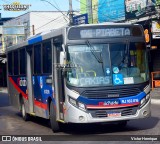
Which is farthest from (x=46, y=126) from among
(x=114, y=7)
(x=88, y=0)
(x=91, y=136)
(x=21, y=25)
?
(x=21, y=25)

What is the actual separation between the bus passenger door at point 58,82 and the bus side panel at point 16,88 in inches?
162

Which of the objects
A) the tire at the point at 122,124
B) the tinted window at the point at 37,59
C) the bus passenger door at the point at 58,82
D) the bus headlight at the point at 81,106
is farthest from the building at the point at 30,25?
the bus headlight at the point at 81,106

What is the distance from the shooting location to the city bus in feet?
41.5

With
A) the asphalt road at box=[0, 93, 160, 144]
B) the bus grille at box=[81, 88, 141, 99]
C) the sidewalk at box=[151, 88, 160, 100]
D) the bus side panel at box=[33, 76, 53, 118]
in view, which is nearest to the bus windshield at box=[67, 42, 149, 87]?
the bus grille at box=[81, 88, 141, 99]

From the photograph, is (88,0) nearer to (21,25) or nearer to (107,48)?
(21,25)

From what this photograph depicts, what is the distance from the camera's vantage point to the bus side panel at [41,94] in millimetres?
14724

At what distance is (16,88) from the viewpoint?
19656mm

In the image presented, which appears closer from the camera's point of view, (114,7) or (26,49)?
(26,49)

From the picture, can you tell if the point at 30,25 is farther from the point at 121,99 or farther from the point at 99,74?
the point at 121,99

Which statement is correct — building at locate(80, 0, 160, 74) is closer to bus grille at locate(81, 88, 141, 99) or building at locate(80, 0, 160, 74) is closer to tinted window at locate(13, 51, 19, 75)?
tinted window at locate(13, 51, 19, 75)

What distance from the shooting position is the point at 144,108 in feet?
42.9

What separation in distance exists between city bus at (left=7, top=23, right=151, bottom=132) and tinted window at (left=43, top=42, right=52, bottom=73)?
0.29 m

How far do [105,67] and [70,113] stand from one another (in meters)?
1.52

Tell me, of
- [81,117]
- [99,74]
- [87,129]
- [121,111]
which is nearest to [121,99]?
[121,111]
